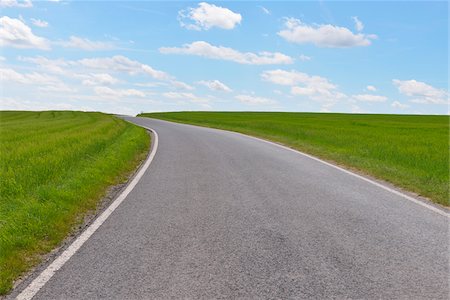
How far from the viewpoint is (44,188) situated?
7.85 meters

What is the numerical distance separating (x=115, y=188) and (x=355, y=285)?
6031 millimetres

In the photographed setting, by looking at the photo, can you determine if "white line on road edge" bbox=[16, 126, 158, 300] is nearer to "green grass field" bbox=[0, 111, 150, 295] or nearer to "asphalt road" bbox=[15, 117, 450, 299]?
"asphalt road" bbox=[15, 117, 450, 299]

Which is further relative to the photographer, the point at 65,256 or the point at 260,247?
the point at 260,247

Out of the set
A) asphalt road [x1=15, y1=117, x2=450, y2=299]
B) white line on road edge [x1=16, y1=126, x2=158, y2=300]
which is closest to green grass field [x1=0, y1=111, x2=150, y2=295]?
white line on road edge [x1=16, y1=126, x2=158, y2=300]

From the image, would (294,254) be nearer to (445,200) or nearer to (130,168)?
(445,200)

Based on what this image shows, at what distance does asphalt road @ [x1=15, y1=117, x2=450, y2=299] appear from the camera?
13.2ft

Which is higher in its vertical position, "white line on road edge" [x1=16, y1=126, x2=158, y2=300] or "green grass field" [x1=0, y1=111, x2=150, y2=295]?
"green grass field" [x1=0, y1=111, x2=150, y2=295]

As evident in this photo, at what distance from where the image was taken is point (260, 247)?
5.12 meters

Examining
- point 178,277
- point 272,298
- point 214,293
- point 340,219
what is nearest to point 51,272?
point 178,277

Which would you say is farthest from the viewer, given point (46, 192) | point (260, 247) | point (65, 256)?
point (46, 192)

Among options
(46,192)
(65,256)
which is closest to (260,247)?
(65,256)

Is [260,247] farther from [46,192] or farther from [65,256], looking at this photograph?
[46,192]

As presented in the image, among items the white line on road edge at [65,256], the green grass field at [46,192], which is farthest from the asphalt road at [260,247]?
the green grass field at [46,192]

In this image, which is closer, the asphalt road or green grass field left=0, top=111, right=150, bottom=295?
the asphalt road
